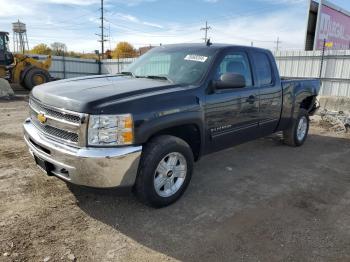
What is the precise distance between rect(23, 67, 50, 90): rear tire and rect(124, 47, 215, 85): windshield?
43.7 ft

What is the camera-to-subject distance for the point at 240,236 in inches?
128

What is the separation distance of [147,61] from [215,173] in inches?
80.7

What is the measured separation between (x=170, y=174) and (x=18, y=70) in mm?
15850

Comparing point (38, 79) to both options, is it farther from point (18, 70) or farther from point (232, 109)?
point (232, 109)

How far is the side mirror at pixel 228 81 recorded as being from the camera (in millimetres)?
4059

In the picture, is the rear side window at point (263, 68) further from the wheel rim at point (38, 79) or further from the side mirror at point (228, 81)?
the wheel rim at point (38, 79)

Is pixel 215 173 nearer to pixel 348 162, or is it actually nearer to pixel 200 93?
pixel 200 93

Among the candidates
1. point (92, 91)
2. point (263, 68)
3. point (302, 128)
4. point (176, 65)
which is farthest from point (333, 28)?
point (92, 91)

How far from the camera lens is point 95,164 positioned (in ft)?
10.1

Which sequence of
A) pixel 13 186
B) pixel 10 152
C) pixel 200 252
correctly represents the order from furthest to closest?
1. pixel 10 152
2. pixel 13 186
3. pixel 200 252

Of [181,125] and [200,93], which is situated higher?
[200,93]

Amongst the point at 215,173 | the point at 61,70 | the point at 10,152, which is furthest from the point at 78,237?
the point at 61,70

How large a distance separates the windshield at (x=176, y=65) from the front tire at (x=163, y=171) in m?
Answer: 0.93

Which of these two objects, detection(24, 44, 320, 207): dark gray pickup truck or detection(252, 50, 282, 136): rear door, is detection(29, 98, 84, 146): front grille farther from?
detection(252, 50, 282, 136): rear door
